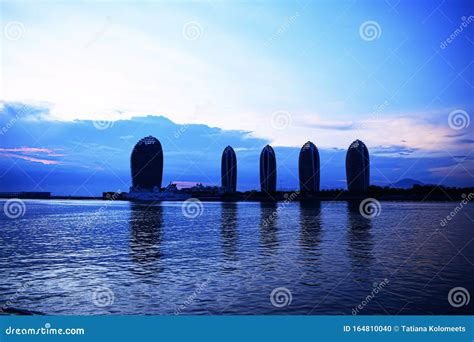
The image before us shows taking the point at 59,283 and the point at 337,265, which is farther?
the point at 337,265

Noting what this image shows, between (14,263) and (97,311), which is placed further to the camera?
(14,263)

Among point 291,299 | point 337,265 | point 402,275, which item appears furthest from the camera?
point 337,265

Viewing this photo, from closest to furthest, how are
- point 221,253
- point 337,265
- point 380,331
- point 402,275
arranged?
1. point 380,331
2. point 402,275
3. point 337,265
4. point 221,253

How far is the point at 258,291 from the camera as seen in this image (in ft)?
66.4

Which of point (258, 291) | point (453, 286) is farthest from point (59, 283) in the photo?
point (453, 286)

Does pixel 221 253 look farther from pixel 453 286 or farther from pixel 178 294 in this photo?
pixel 453 286

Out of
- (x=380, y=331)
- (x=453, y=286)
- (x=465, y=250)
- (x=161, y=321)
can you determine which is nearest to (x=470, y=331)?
(x=380, y=331)

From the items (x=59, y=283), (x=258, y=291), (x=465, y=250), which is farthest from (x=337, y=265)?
(x=59, y=283)

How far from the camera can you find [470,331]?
1530cm

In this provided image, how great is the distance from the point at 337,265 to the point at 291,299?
32.4 ft

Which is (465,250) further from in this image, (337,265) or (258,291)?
(258,291)

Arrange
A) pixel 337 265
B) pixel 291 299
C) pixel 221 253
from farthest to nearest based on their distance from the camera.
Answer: pixel 221 253 < pixel 337 265 < pixel 291 299

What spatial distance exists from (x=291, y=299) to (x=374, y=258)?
1475cm

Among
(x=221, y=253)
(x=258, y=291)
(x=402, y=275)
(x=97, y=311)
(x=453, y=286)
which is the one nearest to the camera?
(x=97, y=311)
